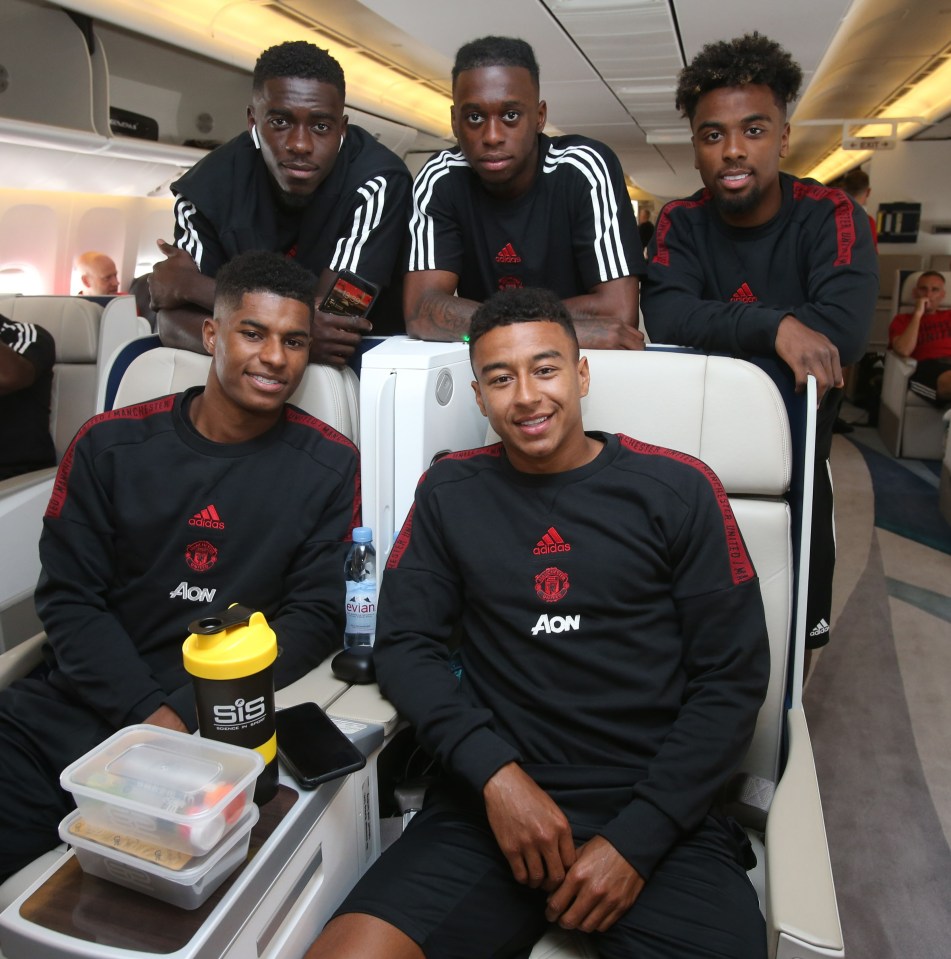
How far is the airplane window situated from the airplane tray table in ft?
22.2

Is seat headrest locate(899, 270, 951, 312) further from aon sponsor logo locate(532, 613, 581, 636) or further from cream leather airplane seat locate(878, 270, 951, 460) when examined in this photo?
aon sponsor logo locate(532, 613, 581, 636)

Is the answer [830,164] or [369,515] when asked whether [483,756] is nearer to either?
[369,515]

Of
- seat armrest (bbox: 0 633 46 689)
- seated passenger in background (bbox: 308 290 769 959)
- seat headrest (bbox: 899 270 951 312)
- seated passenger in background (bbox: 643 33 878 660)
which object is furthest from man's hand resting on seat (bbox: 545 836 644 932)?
seat headrest (bbox: 899 270 951 312)

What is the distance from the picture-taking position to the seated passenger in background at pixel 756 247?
204 cm

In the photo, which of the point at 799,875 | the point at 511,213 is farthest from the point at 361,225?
the point at 799,875

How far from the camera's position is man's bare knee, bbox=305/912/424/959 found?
128 cm

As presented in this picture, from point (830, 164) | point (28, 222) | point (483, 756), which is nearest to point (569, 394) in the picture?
point (483, 756)

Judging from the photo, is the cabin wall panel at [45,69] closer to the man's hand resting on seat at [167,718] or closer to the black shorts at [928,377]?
the man's hand resting on seat at [167,718]

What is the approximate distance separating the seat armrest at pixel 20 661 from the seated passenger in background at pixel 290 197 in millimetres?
892

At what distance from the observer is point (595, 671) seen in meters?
1.59

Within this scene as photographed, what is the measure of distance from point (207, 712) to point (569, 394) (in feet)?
2.99

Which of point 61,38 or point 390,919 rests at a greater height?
point 61,38

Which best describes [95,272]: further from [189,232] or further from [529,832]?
[529,832]

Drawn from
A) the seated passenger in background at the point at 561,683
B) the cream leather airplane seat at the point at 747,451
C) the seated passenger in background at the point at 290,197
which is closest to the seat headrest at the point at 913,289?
the seated passenger in background at the point at 290,197
